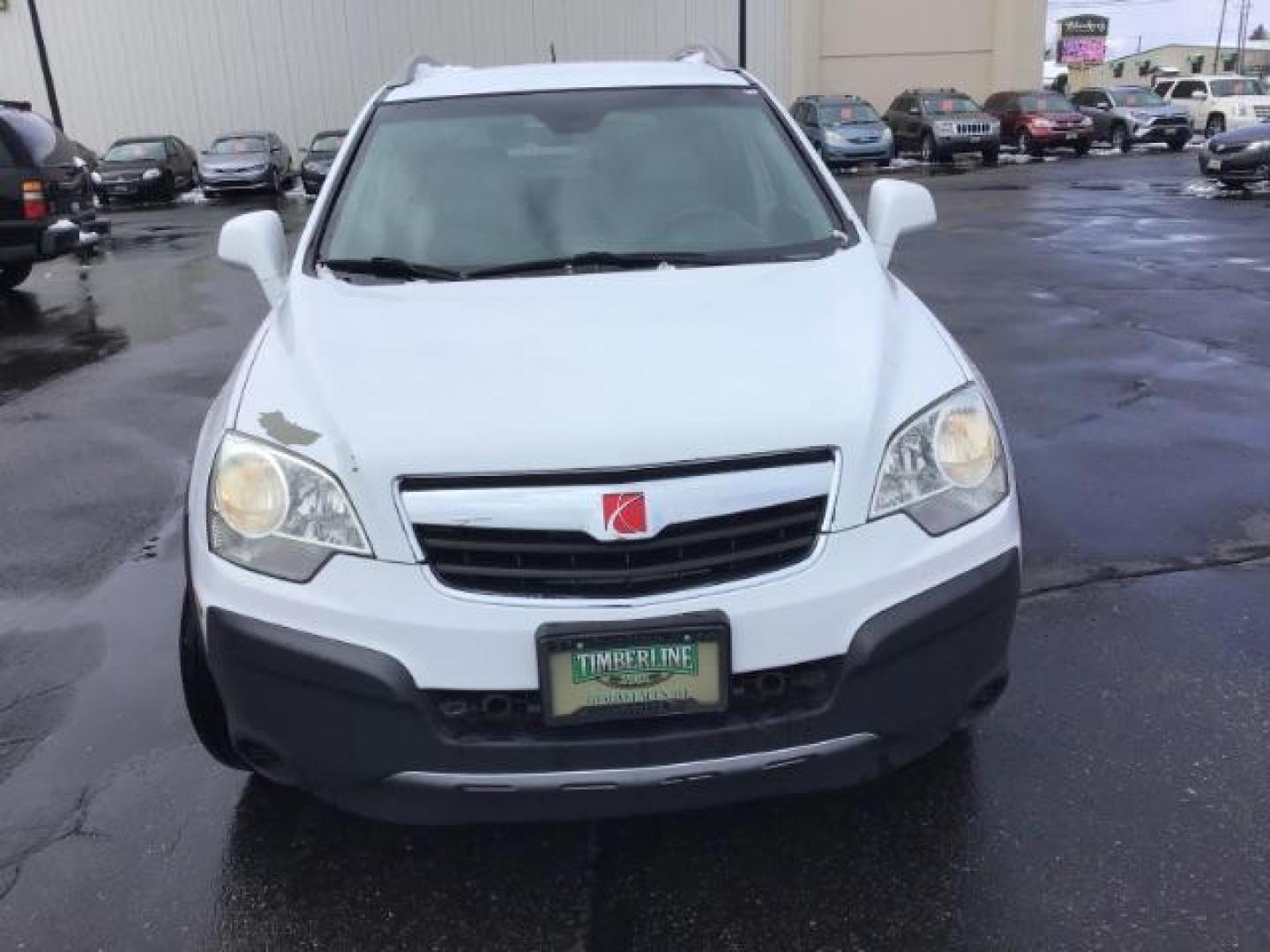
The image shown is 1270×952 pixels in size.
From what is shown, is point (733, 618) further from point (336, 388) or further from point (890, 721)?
point (336, 388)

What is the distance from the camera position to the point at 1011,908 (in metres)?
2.47

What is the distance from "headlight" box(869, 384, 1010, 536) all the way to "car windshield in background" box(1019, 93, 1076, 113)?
100ft

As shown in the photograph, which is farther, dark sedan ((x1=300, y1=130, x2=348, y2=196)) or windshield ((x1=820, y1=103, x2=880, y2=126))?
windshield ((x1=820, y1=103, x2=880, y2=126))

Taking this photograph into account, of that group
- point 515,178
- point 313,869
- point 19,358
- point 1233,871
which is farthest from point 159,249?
point 1233,871

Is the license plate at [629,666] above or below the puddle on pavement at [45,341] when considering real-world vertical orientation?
above

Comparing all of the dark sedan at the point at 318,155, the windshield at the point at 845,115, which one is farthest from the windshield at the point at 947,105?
the dark sedan at the point at 318,155

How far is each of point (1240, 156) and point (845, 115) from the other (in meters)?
11.2

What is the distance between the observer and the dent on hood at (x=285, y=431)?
2.38m

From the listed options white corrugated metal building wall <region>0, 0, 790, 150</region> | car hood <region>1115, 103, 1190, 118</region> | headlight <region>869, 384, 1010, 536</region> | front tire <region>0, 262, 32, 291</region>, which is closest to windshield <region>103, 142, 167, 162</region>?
white corrugated metal building wall <region>0, 0, 790, 150</region>

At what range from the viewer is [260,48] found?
3209cm

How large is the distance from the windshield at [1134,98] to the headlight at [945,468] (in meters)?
32.8

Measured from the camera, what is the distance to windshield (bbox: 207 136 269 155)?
84.9 feet

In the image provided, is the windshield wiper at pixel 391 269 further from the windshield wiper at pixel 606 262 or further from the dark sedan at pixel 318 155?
the dark sedan at pixel 318 155

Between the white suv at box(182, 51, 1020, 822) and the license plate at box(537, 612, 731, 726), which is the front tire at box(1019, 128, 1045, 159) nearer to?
the white suv at box(182, 51, 1020, 822)
